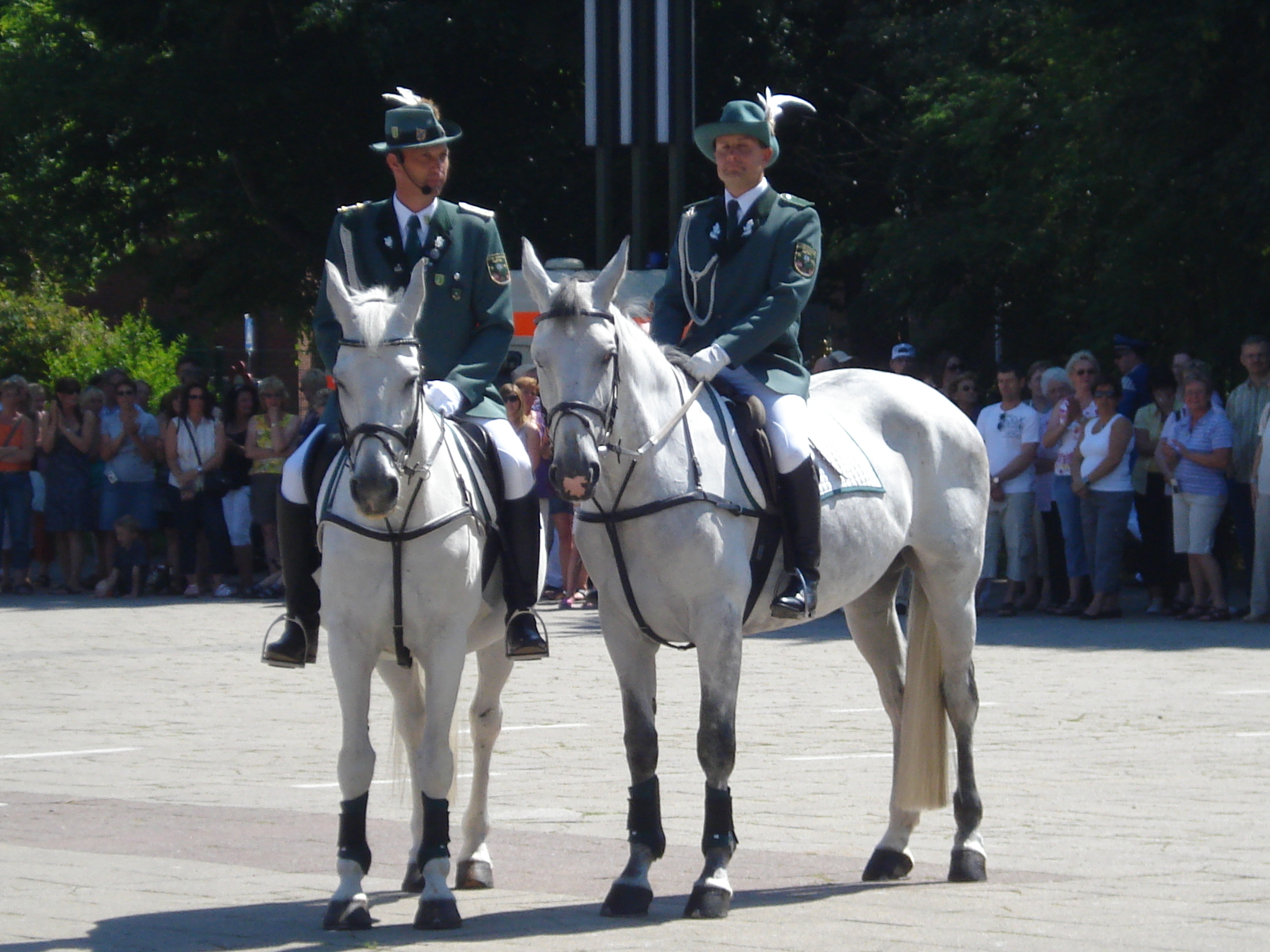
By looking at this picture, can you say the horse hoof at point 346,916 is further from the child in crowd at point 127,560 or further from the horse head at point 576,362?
the child in crowd at point 127,560

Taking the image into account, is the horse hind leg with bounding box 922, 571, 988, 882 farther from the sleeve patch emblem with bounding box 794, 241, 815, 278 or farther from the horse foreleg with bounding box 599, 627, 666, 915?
the sleeve patch emblem with bounding box 794, 241, 815, 278

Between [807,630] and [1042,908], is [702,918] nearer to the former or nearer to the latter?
[1042,908]

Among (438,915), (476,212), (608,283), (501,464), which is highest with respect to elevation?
(476,212)

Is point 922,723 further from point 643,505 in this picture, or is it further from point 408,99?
Result: point 408,99

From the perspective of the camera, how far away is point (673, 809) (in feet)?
29.3

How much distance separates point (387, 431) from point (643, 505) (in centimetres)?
105

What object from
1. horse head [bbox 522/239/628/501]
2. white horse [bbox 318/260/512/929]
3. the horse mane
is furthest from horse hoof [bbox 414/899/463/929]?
the horse mane

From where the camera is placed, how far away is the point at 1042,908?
22.1ft

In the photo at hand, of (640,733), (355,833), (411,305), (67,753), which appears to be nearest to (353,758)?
(355,833)

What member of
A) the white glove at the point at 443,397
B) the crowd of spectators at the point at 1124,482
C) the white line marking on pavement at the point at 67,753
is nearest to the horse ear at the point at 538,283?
the white glove at the point at 443,397

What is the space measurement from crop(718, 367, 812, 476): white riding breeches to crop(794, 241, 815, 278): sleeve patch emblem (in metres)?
0.45

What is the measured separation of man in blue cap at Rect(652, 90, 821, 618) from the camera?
7.54 meters

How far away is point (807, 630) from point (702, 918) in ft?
35.4

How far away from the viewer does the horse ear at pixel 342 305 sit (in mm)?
6793
